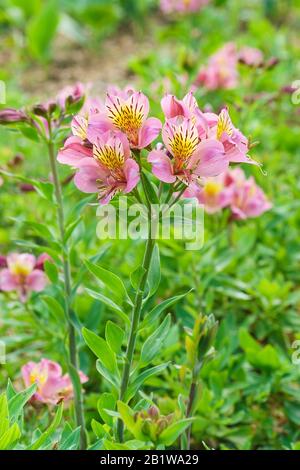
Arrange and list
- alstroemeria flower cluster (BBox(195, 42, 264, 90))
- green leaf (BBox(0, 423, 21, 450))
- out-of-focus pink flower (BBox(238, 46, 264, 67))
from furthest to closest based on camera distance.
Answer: alstroemeria flower cluster (BBox(195, 42, 264, 90)) → out-of-focus pink flower (BBox(238, 46, 264, 67)) → green leaf (BBox(0, 423, 21, 450))

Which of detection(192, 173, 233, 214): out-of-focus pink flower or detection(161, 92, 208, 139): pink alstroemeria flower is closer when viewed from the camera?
detection(161, 92, 208, 139): pink alstroemeria flower

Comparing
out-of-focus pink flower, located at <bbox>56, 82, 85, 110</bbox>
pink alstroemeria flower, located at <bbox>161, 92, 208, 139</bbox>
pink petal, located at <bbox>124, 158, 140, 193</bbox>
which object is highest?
out-of-focus pink flower, located at <bbox>56, 82, 85, 110</bbox>

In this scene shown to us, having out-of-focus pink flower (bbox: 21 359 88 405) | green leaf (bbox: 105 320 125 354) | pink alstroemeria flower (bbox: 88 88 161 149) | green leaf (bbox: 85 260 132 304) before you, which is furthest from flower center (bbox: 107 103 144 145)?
out-of-focus pink flower (bbox: 21 359 88 405)

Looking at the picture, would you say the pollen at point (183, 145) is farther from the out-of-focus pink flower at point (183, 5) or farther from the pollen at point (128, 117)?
the out-of-focus pink flower at point (183, 5)

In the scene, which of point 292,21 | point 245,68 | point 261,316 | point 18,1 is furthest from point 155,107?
point 292,21

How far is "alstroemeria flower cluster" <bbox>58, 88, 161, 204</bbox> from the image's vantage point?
120 centimetres

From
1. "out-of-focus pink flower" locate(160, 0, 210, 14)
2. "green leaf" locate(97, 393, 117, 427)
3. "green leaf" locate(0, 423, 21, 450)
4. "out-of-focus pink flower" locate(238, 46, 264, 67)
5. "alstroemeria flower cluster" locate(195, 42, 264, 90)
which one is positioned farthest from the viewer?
"out-of-focus pink flower" locate(160, 0, 210, 14)

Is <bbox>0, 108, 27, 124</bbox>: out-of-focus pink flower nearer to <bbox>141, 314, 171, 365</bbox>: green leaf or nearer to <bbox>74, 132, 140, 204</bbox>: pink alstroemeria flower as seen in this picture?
<bbox>74, 132, 140, 204</bbox>: pink alstroemeria flower

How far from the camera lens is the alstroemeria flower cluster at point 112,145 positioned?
47.3 inches

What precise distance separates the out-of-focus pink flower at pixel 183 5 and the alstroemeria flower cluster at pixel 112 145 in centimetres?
226

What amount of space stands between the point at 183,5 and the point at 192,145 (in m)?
2.36

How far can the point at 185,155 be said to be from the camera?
1220mm

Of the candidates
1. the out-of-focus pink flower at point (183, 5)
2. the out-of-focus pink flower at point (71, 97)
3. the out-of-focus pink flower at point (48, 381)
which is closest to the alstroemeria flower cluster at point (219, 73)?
the out-of-focus pink flower at point (183, 5)

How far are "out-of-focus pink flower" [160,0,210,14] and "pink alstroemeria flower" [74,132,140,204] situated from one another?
2331 mm
